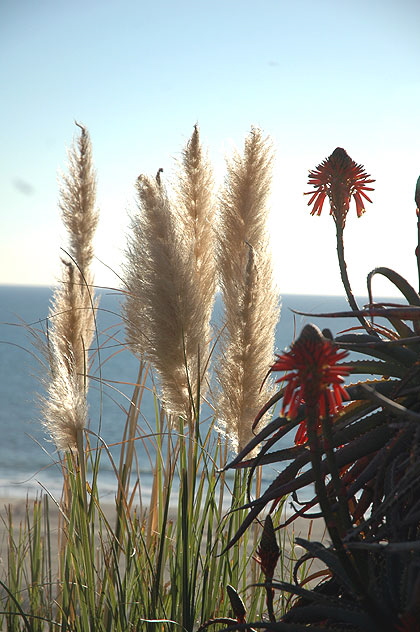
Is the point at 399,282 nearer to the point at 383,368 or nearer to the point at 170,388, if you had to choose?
the point at 383,368

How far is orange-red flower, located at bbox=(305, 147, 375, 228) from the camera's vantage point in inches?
38.7

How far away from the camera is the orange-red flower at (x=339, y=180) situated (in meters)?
0.98

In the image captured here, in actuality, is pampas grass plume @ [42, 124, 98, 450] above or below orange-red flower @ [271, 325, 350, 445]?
above

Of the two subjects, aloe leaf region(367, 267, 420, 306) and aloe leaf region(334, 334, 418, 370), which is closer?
aloe leaf region(334, 334, 418, 370)

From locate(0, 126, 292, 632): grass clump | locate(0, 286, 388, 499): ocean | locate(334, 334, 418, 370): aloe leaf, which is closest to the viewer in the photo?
locate(334, 334, 418, 370): aloe leaf

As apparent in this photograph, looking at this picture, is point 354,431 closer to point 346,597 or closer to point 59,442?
point 346,597

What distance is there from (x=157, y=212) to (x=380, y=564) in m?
0.97

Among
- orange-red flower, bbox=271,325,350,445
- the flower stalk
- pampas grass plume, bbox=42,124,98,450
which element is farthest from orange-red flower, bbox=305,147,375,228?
pampas grass plume, bbox=42,124,98,450

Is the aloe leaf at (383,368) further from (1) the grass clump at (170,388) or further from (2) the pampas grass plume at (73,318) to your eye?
(2) the pampas grass plume at (73,318)

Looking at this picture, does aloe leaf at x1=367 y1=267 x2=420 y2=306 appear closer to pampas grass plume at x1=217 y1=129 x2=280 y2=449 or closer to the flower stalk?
the flower stalk

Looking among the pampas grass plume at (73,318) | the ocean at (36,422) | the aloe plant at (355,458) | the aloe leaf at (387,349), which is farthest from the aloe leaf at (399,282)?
the ocean at (36,422)

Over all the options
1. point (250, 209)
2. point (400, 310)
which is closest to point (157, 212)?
point (250, 209)

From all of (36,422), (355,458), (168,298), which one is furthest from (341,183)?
(36,422)

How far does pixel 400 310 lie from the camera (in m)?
0.82
